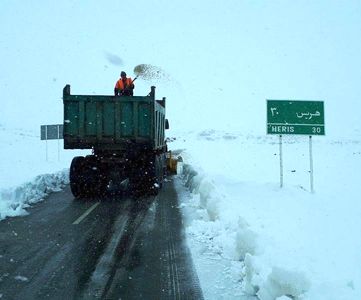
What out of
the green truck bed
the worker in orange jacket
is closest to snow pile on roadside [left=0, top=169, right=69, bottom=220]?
the green truck bed

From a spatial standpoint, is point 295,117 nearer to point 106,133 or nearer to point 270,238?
→ point 106,133

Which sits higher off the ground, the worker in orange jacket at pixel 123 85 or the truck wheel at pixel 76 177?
the worker in orange jacket at pixel 123 85

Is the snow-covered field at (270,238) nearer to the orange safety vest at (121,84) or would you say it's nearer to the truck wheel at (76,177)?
the truck wheel at (76,177)

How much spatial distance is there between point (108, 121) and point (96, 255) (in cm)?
610

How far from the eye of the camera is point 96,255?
613 centimetres

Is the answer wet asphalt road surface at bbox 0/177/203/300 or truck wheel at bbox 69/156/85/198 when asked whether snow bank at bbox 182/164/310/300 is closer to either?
wet asphalt road surface at bbox 0/177/203/300

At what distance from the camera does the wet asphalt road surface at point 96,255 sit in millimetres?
4789

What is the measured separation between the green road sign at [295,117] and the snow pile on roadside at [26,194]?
7.08 m

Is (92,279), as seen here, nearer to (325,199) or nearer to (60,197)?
(60,197)

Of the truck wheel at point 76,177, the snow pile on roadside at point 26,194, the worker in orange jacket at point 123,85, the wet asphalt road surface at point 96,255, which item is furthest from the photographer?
the worker in orange jacket at point 123,85

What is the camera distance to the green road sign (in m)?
12.6

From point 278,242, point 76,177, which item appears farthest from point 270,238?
point 76,177

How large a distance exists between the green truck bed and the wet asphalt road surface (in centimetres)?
222

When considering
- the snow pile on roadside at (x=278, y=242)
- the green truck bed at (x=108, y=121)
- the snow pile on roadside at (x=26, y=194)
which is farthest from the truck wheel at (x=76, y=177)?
the snow pile on roadside at (x=278, y=242)
